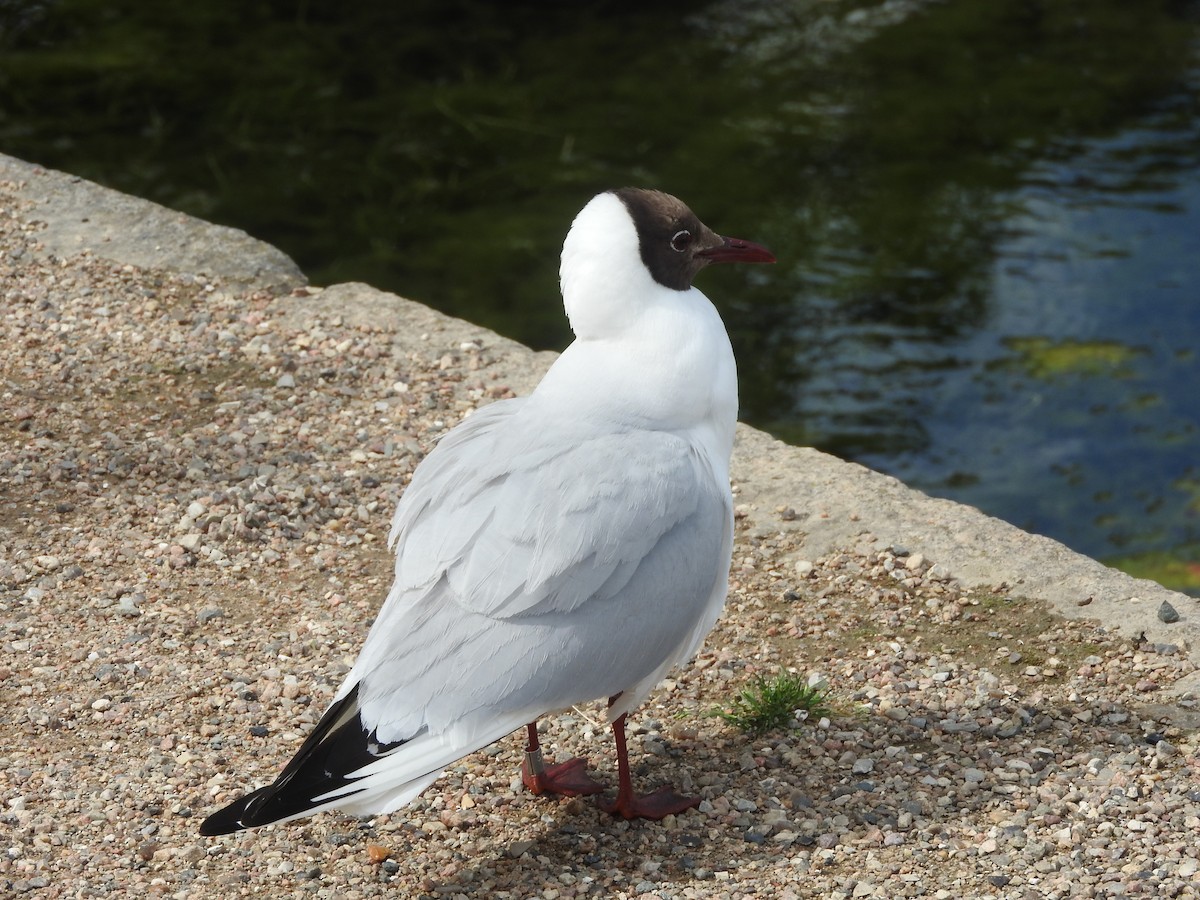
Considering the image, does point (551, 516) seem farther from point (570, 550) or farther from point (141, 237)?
point (141, 237)

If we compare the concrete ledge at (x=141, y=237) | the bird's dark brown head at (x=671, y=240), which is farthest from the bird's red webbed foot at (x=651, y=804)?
the concrete ledge at (x=141, y=237)

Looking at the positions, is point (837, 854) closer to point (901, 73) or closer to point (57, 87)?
point (901, 73)

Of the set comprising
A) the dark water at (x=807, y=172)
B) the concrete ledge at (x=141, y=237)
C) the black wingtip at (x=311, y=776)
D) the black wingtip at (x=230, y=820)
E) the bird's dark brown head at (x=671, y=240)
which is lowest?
the dark water at (x=807, y=172)

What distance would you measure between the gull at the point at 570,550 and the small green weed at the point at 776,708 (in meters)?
0.36

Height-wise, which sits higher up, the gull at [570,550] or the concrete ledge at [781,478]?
the gull at [570,550]

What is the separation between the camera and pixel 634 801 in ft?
11.9

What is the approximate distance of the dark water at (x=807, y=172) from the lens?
290 inches

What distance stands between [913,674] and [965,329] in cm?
408

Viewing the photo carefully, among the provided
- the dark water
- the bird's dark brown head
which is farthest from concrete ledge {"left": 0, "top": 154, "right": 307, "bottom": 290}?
the bird's dark brown head

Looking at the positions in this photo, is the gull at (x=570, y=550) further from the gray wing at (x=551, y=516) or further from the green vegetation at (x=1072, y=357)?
the green vegetation at (x=1072, y=357)

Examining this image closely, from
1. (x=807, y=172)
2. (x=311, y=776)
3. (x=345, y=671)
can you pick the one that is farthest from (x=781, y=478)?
(x=807, y=172)

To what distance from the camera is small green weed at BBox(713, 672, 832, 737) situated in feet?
12.9

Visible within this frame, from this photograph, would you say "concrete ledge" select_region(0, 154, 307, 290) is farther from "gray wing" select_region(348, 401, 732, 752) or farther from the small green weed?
the small green weed

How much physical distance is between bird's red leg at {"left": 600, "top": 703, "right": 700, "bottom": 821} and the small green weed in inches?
→ 13.7
